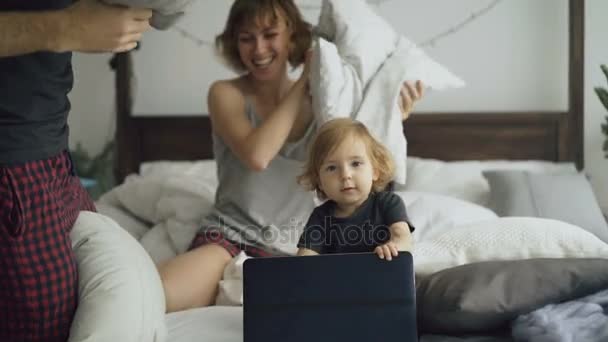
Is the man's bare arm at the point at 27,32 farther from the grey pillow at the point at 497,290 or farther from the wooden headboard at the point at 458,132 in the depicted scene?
the wooden headboard at the point at 458,132

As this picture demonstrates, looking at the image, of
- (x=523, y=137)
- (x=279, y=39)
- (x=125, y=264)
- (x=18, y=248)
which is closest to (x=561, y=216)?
(x=523, y=137)

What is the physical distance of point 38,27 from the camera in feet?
4.16

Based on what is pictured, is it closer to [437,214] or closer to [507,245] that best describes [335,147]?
[507,245]

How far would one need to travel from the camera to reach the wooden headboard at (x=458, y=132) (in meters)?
2.69

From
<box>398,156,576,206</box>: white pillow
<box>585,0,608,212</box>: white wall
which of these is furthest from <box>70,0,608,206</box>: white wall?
<box>398,156,576,206</box>: white pillow

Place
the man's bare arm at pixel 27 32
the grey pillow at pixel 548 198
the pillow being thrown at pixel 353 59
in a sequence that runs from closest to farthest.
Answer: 1. the man's bare arm at pixel 27 32
2. the pillow being thrown at pixel 353 59
3. the grey pillow at pixel 548 198

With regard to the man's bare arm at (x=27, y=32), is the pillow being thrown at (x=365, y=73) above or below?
below

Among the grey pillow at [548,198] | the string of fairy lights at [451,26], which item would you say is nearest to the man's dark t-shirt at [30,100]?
the grey pillow at [548,198]

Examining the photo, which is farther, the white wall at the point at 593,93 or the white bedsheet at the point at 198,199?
the white wall at the point at 593,93

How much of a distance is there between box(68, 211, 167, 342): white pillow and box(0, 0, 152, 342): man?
5 cm

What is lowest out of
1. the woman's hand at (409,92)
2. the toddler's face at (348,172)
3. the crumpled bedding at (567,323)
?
the crumpled bedding at (567,323)

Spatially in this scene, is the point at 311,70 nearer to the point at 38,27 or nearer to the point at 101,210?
the point at 38,27

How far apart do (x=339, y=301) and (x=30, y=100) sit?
2.11 feet

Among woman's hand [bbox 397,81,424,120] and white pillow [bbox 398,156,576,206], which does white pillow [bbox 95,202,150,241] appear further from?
woman's hand [bbox 397,81,424,120]
